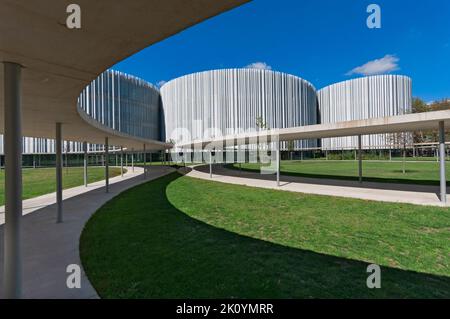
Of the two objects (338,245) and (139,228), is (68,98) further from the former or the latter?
(338,245)

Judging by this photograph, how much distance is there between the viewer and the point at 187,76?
204ft

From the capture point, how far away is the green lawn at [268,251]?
3643 mm

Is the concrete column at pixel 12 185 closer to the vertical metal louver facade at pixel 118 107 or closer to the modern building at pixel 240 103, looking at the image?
the vertical metal louver facade at pixel 118 107

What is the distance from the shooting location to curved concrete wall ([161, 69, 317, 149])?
60.2 meters

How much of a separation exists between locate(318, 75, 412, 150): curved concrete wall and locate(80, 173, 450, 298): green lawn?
61332 millimetres

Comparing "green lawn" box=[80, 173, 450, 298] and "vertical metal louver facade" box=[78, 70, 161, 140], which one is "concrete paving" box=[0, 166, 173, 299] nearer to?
Result: "green lawn" box=[80, 173, 450, 298]

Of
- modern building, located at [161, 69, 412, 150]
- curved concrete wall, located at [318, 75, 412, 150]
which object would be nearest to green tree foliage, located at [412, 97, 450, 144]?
curved concrete wall, located at [318, 75, 412, 150]

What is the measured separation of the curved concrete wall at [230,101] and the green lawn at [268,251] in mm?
52091

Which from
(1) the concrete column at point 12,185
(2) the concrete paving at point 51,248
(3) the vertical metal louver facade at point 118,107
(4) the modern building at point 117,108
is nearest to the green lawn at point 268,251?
(2) the concrete paving at point 51,248

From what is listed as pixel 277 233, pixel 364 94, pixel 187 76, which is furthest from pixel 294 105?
pixel 277 233

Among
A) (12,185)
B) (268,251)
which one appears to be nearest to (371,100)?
(268,251)
